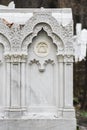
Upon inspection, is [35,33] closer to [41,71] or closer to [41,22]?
[41,22]

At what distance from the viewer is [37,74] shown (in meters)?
7.89

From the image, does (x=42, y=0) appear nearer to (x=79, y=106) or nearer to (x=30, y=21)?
(x=79, y=106)

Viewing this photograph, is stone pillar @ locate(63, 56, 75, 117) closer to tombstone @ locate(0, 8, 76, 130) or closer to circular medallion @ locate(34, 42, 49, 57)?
tombstone @ locate(0, 8, 76, 130)

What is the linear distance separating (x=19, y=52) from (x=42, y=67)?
472mm

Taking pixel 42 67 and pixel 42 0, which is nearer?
pixel 42 67

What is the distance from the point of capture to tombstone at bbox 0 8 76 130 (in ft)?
25.4

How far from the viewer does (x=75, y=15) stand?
25.9 meters

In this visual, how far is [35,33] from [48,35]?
225 mm

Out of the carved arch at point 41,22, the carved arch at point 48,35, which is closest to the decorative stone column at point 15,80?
the carved arch at point 48,35

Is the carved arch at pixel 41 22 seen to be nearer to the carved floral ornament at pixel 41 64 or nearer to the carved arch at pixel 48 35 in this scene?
the carved arch at pixel 48 35

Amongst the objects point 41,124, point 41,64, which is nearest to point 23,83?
point 41,64

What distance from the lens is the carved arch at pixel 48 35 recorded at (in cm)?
782

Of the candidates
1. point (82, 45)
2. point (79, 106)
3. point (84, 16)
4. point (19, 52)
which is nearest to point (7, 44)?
point (19, 52)

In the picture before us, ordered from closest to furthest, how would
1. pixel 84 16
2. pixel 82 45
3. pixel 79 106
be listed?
pixel 79 106 → pixel 82 45 → pixel 84 16
